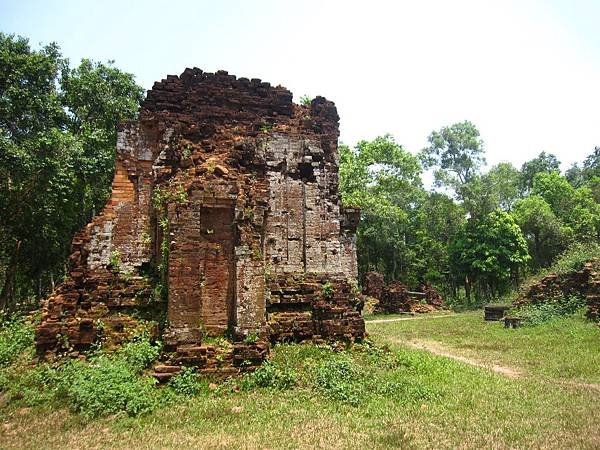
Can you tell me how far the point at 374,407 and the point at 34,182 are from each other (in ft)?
52.6

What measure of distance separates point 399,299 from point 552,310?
1270 centimetres

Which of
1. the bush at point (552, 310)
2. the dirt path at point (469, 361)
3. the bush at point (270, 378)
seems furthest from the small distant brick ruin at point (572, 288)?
the bush at point (270, 378)

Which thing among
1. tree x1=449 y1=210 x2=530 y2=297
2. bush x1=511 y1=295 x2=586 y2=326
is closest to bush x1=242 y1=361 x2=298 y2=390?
bush x1=511 y1=295 x2=586 y2=326

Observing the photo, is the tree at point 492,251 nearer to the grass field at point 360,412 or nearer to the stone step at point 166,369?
the grass field at point 360,412

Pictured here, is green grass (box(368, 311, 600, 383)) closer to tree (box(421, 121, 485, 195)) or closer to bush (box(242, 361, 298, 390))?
bush (box(242, 361, 298, 390))

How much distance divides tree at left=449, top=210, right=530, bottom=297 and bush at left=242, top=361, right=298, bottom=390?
2695 cm

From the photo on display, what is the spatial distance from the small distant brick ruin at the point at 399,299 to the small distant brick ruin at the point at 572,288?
943 centimetres

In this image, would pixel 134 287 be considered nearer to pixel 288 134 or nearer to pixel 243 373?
pixel 243 373

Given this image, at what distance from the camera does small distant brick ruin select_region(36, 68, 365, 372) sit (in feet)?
27.4

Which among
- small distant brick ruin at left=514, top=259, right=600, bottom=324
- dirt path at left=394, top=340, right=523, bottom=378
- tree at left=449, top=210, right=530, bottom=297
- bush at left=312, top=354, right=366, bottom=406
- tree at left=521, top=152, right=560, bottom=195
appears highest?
tree at left=521, top=152, right=560, bottom=195

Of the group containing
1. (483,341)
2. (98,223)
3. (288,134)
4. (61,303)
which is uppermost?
(288,134)

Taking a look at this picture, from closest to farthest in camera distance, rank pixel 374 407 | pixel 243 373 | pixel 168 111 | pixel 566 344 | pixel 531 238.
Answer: pixel 374 407 → pixel 243 373 → pixel 168 111 → pixel 566 344 → pixel 531 238

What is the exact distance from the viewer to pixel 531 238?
124 feet

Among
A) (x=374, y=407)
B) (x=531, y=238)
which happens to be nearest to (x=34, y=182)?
(x=374, y=407)
